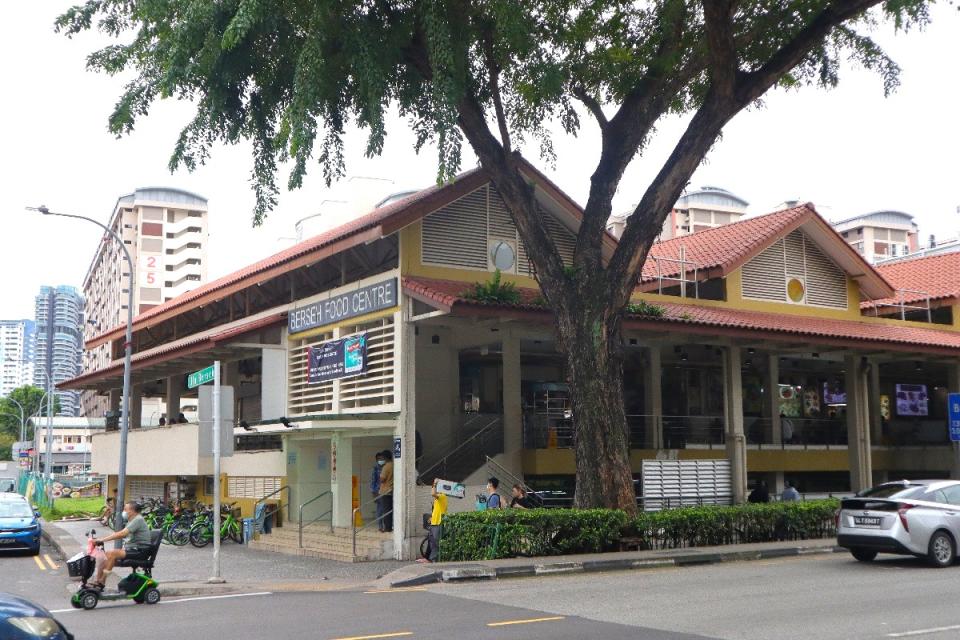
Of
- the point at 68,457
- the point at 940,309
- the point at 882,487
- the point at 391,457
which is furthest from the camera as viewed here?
the point at 68,457

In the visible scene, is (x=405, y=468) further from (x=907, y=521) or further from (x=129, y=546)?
Result: (x=907, y=521)

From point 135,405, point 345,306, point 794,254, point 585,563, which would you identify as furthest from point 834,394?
point 135,405

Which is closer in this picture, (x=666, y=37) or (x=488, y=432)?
(x=666, y=37)

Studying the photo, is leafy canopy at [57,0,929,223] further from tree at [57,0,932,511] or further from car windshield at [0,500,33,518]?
car windshield at [0,500,33,518]

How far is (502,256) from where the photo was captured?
22.8m

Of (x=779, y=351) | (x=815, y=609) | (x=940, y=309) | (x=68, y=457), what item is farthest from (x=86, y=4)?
(x=68, y=457)

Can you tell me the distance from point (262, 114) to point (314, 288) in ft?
22.4

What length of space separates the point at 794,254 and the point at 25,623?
23950 millimetres

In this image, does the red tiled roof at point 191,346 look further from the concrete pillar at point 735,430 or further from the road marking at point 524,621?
the road marking at point 524,621

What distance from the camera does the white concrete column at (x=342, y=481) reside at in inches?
926

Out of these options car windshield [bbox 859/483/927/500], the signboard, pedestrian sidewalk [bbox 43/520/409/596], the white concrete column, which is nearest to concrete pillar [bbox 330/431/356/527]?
the white concrete column

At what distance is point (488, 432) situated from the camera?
2419 cm

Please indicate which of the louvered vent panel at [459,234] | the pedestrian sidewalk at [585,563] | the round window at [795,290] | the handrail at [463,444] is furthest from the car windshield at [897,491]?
the round window at [795,290]

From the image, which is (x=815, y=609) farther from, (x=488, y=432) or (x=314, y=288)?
(x=314, y=288)
